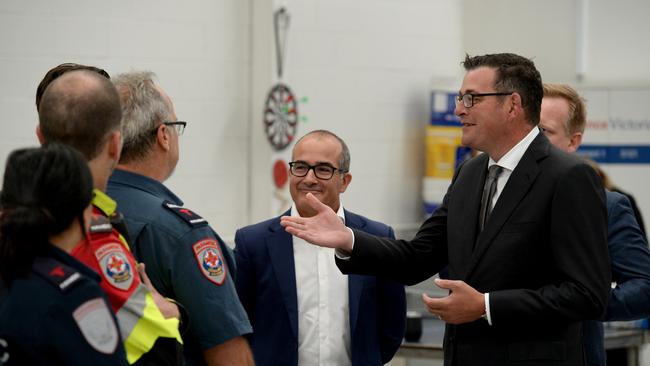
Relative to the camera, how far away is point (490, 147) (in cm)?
265

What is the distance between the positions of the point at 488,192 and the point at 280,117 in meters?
2.80

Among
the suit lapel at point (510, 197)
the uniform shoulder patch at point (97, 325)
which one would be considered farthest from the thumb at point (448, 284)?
the uniform shoulder patch at point (97, 325)

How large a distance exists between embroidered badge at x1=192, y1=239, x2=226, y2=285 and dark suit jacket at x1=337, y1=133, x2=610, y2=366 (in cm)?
67

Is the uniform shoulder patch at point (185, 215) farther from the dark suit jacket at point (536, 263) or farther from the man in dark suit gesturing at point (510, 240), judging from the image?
the dark suit jacket at point (536, 263)

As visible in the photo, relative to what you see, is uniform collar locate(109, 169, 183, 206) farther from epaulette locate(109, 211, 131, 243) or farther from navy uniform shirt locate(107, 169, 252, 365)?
epaulette locate(109, 211, 131, 243)

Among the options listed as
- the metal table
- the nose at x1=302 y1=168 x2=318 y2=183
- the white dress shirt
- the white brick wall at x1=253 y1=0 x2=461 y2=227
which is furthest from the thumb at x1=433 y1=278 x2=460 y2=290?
the white brick wall at x1=253 y1=0 x2=461 y2=227

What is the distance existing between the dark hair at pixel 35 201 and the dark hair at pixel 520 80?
51.8 inches

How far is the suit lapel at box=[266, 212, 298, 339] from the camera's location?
2.92 metres

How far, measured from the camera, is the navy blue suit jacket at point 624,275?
2734 millimetres

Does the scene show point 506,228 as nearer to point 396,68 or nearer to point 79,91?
point 79,91

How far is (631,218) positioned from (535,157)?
461mm

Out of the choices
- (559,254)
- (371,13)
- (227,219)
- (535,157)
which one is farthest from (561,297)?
(371,13)

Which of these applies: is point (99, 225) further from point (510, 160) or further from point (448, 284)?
point (510, 160)

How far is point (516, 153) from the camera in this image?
8.59 feet
